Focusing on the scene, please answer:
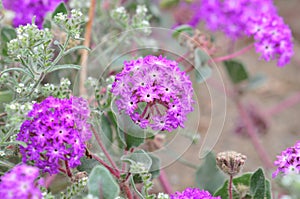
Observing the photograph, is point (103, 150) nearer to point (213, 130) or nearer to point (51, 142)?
point (51, 142)

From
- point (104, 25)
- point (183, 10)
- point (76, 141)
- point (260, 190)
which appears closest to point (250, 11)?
point (183, 10)

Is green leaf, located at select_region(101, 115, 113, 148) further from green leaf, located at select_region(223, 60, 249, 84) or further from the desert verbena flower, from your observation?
green leaf, located at select_region(223, 60, 249, 84)

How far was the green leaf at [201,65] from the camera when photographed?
7.03 feet

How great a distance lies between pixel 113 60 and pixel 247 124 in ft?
3.51

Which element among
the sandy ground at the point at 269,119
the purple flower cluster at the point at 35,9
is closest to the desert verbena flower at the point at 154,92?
the purple flower cluster at the point at 35,9

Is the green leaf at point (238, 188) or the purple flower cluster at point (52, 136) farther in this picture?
the green leaf at point (238, 188)

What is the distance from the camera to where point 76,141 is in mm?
1478

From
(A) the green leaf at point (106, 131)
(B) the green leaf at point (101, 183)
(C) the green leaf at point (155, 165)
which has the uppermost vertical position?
(A) the green leaf at point (106, 131)

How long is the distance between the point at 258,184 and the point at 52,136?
25.0 inches

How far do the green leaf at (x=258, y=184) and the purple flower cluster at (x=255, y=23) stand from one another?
0.57m

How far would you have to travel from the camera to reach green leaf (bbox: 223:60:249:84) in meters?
2.73

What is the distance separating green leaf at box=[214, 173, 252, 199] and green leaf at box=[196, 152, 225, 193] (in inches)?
10.0

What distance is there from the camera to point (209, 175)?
2.13 metres

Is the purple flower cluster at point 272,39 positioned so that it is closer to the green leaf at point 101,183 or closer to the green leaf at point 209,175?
the green leaf at point 209,175
